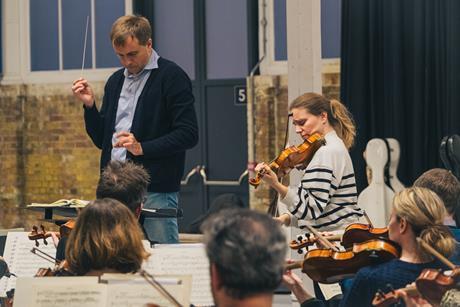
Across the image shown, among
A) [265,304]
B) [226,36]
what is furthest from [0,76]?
[265,304]

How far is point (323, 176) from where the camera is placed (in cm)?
546

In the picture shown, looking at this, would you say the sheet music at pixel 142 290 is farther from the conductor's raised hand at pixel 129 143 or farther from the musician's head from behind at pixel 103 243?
the conductor's raised hand at pixel 129 143

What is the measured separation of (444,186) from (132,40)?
5.64ft

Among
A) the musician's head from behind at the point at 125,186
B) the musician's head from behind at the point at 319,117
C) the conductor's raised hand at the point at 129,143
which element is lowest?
the musician's head from behind at the point at 125,186

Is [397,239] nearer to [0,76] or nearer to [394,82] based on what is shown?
[394,82]

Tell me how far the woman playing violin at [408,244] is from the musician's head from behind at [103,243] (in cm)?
82

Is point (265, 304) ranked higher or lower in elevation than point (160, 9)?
lower

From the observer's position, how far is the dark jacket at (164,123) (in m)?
5.70

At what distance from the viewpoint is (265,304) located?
267 centimetres

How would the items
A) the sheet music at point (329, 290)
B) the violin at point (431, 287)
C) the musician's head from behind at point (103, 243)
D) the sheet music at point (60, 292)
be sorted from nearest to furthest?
1. the violin at point (431, 287)
2. the sheet music at point (60, 292)
3. the musician's head from behind at point (103, 243)
4. the sheet music at point (329, 290)

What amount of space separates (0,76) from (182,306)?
754 centimetres

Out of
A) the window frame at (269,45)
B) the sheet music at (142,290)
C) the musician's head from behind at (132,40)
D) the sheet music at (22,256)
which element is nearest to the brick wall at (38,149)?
the window frame at (269,45)

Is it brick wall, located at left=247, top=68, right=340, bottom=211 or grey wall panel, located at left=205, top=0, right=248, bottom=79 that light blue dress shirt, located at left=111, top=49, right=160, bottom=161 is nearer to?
brick wall, located at left=247, top=68, right=340, bottom=211

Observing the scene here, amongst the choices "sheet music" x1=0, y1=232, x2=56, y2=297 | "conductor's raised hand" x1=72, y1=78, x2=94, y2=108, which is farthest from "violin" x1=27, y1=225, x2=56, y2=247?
"conductor's raised hand" x1=72, y1=78, x2=94, y2=108
